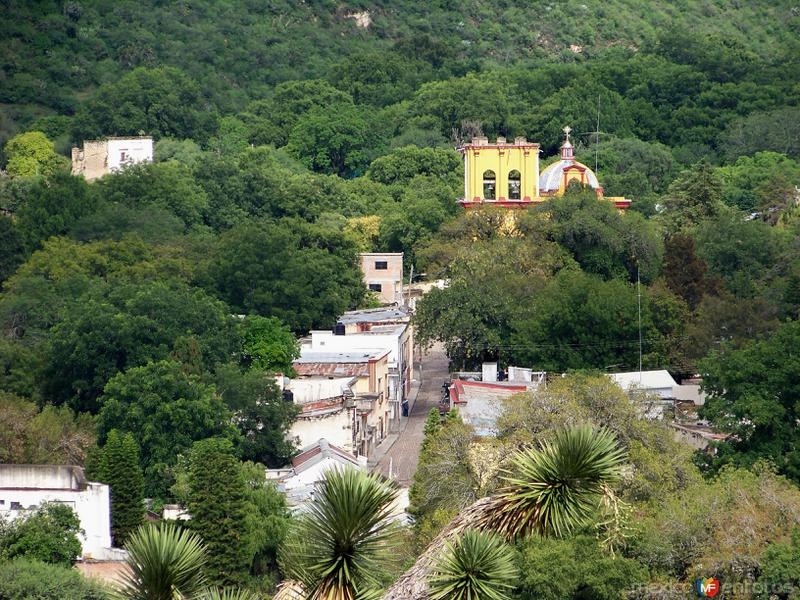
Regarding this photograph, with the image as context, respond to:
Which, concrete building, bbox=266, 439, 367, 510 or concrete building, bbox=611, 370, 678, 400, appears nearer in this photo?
concrete building, bbox=266, 439, 367, 510

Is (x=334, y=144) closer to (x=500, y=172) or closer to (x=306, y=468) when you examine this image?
(x=500, y=172)

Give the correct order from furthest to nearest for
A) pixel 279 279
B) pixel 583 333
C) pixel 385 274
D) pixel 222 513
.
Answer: pixel 385 274 < pixel 279 279 < pixel 583 333 < pixel 222 513

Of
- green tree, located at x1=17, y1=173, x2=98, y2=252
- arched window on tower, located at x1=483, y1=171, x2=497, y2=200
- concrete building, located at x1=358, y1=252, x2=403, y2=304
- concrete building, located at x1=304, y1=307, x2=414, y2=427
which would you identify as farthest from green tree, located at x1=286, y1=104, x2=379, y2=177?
concrete building, located at x1=304, y1=307, x2=414, y2=427

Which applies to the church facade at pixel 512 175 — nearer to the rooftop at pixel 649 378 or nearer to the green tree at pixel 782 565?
the rooftop at pixel 649 378

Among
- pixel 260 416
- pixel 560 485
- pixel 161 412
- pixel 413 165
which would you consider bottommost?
pixel 260 416

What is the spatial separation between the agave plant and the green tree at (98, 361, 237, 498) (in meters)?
25.0

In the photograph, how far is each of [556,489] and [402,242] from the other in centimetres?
5587

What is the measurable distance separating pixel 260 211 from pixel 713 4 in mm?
65290

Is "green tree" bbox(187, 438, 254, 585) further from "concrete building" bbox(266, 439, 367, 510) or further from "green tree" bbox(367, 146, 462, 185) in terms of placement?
"green tree" bbox(367, 146, 462, 185)

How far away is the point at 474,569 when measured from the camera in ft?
48.8

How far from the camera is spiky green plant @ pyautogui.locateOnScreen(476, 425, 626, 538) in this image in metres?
14.9

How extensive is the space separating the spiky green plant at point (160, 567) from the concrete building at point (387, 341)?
35346 millimetres

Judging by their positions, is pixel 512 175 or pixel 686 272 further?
pixel 512 175

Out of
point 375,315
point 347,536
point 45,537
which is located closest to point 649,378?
point 375,315
